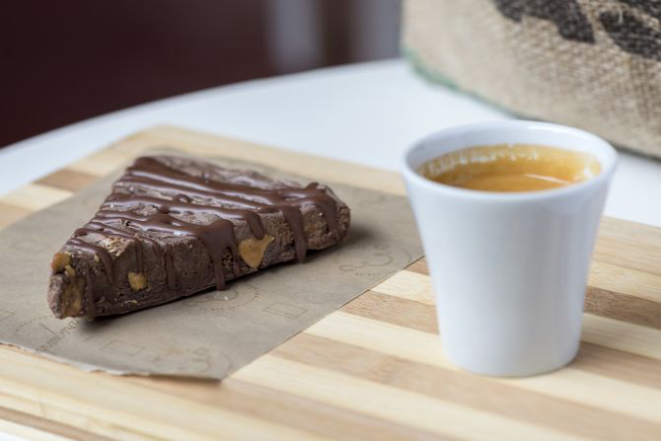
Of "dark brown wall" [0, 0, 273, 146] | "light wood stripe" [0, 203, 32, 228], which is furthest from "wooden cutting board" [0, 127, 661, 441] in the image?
"dark brown wall" [0, 0, 273, 146]

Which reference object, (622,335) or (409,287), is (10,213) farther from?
(622,335)

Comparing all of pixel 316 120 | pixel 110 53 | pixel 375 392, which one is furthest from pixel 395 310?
pixel 110 53

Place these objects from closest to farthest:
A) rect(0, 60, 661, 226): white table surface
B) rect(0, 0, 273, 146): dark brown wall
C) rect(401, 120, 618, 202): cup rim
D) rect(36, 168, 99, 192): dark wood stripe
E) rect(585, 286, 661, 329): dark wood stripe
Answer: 1. rect(401, 120, 618, 202): cup rim
2. rect(585, 286, 661, 329): dark wood stripe
3. rect(36, 168, 99, 192): dark wood stripe
4. rect(0, 60, 661, 226): white table surface
5. rect(0, 0, 273, 146): dark brown wall

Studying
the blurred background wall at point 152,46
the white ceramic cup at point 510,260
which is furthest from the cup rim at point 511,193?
the blurred background wall at point 152,46

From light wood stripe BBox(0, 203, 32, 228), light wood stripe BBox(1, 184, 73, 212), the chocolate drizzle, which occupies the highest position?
the chocolate drizzle

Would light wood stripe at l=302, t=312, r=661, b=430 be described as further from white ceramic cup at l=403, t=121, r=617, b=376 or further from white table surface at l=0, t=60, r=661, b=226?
white table surface at l=0, t=60, r=661, b=226

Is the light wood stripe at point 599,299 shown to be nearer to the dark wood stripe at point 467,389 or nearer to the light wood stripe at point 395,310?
the light wood stripe at point 395,310
